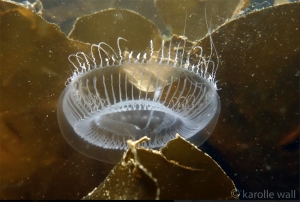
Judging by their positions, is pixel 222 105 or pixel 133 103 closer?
pixel 133 103

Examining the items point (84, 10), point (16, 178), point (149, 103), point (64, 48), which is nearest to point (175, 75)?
point (149, 103)

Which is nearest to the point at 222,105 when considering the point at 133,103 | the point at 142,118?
the point at 142,118

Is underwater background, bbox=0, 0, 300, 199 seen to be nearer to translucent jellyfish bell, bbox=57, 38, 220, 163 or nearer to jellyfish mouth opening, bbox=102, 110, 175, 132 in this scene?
translucent jellyfish bell, bbox=57, 38, 220, 163

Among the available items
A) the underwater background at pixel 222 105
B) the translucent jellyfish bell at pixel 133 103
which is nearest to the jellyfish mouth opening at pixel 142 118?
the translucent jellyfish bell at pixel 133 103

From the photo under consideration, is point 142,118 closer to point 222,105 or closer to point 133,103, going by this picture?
point 133,103

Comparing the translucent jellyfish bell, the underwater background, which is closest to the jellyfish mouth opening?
the translucent jellyfish bell

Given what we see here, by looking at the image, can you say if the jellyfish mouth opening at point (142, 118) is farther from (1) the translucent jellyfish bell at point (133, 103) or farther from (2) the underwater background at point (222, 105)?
(2) the underwater background at point (222, 105)

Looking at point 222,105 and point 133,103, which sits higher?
point 222,105
